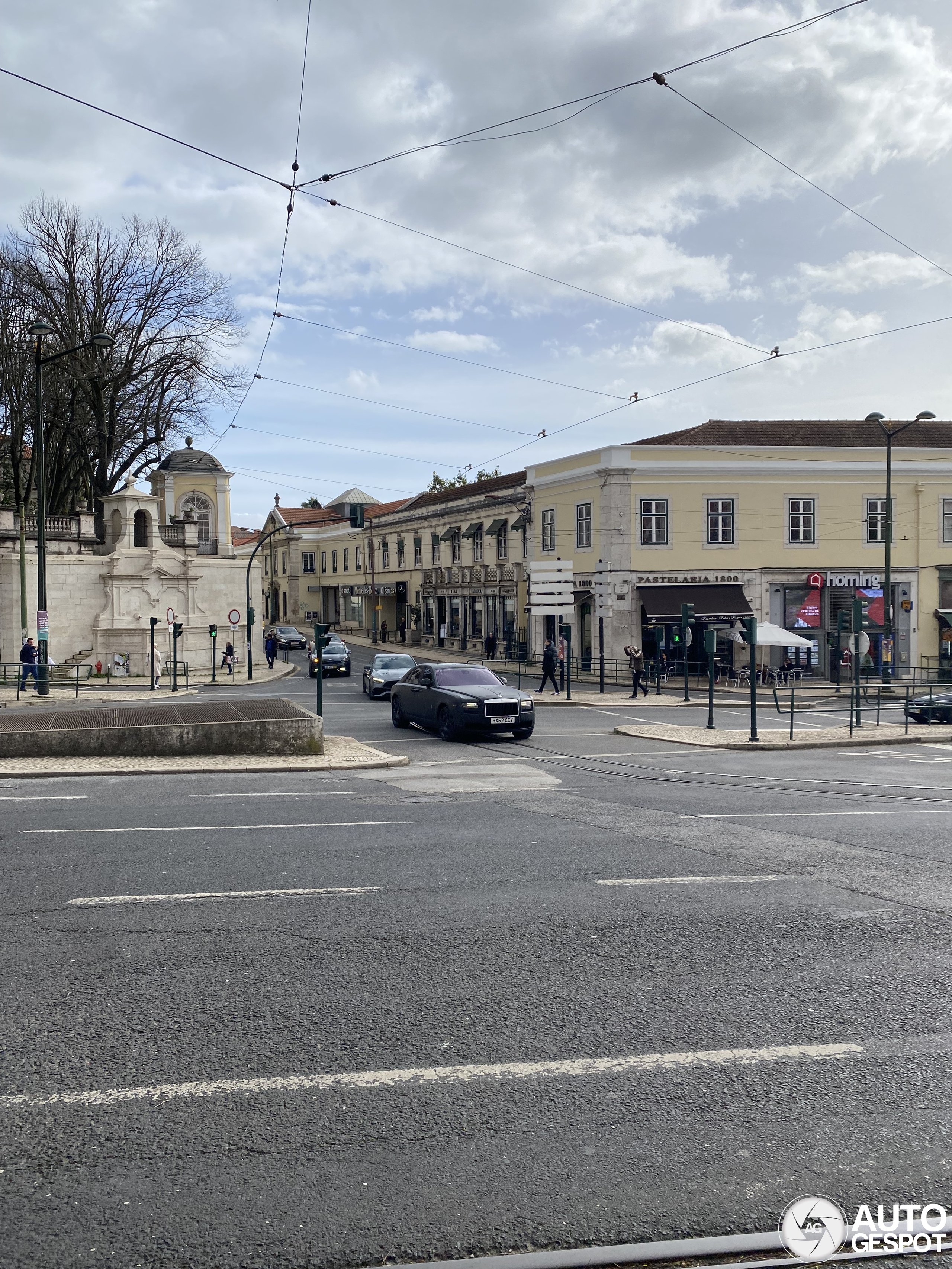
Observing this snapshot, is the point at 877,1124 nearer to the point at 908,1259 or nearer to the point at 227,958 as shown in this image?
the point at 908,1259

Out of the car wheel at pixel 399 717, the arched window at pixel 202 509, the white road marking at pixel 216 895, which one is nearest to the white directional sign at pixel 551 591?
the car wheel at pixel 399 717

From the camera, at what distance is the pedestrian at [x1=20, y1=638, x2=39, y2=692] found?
32875 millimetres

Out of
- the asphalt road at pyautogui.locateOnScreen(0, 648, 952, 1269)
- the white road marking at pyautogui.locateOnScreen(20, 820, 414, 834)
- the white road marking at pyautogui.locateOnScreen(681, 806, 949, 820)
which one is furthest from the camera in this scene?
the white road marking at pyautogui.locateOnScreen(681, 806, 949, 820)

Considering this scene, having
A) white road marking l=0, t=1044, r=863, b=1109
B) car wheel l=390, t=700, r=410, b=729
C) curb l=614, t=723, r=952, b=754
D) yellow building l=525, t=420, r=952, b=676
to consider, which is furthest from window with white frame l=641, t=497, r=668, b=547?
white road marking l=0, t=1044, r=863, b=1109

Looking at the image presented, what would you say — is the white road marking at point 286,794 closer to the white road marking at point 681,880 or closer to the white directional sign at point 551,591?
the white road marking at point 681,880

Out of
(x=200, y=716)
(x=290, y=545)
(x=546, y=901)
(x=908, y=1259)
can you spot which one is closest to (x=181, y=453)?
(x=290, y=545)

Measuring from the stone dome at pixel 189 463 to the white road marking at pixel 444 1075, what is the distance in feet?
190

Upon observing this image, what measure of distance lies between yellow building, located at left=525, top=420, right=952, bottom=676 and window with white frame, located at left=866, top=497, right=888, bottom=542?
0.19 ft

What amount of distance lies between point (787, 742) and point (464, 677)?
7225 mm

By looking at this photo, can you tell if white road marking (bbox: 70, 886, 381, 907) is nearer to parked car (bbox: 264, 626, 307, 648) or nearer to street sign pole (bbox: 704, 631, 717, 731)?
street sign pole (bbox: 704, 631, 717, 731)

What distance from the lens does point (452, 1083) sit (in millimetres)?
4688

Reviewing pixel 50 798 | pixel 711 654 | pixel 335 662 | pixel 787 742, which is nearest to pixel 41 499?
pixel 335 662

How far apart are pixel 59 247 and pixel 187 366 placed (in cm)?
740

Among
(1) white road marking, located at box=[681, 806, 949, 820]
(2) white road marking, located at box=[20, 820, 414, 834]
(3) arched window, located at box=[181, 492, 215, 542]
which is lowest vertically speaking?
(1) white road marking, located at box=[681, 806, 949, 820]
